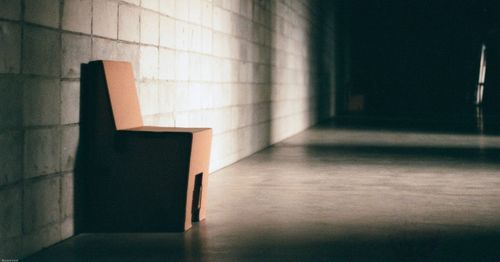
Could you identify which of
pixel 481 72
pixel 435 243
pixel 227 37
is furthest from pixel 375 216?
pixel 481 72

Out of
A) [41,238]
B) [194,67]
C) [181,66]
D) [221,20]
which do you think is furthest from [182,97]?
[41,238]

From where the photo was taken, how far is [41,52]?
3.78 metres

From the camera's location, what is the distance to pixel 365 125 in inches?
623

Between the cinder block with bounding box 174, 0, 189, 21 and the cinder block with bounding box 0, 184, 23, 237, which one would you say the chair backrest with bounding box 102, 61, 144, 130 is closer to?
the cinder block with bounding box 0, 184, 23, 237

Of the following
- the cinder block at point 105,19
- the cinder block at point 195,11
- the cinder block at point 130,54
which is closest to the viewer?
the cinder block at point 105,19

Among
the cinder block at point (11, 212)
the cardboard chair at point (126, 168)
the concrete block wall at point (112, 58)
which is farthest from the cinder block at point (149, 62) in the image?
the cinder block at point (11, 212)

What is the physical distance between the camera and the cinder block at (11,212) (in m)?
3.41

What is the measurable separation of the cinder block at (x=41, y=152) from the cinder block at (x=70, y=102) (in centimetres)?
14

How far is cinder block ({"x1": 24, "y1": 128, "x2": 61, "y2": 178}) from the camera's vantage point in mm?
3666

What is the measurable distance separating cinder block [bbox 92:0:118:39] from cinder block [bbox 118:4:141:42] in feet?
0.27

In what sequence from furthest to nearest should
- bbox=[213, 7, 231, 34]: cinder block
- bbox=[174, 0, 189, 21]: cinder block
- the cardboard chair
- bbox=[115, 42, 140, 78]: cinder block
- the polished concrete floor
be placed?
1. bbox=[213, 7, 231, 34]: cinder block
2. bbox=[174, 0, 189, 21]: cinder block
3. bbox=[115, 42, 140, 78]: cinder block
4. the cardboard chair
5. the polished concrete floor

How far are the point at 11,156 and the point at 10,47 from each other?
47 centimetres

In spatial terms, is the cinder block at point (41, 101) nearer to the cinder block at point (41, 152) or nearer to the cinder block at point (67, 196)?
the cinder block at point (41, 152)

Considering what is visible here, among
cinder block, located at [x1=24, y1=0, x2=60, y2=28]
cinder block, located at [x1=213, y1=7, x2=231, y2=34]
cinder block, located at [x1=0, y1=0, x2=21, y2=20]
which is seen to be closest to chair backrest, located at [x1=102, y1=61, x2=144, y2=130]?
cinder block, located at [x1=24, y1=0, x2=60, y2=28]
